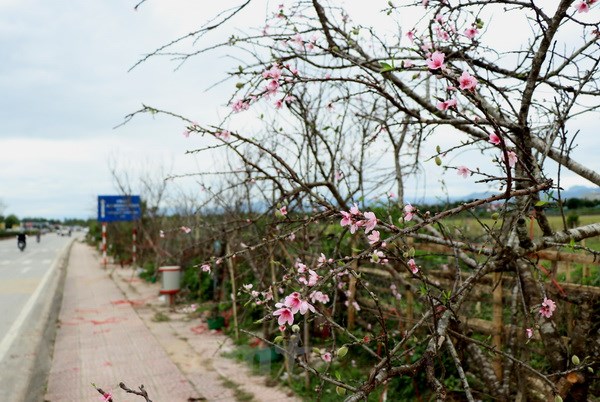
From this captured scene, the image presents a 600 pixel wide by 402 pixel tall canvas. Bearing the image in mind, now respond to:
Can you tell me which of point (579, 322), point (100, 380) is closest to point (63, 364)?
point (100, 380)

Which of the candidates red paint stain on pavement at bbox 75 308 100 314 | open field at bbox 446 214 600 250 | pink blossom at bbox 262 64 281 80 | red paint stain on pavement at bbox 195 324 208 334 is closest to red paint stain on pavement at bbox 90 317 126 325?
red paint stain on pavement at bbox 75 308 100 314

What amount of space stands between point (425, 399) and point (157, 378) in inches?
122

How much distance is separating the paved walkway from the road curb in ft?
0.42

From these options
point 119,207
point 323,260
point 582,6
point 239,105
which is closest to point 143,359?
point 323,260

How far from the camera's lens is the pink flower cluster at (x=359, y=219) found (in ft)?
7.36

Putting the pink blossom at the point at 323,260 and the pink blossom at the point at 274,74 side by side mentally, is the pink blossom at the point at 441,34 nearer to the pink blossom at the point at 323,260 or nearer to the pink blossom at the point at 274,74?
the pink blossom at the point at 274,74

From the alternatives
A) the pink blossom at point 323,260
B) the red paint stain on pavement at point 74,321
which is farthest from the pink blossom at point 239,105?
the red paint stain on pavement at point 74,321

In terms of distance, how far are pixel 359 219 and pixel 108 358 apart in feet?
18.6

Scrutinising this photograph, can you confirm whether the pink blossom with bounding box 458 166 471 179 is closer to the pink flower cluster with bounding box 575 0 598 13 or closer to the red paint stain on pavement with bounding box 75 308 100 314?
the pink flower cluster with bounding box 575 0 598 13

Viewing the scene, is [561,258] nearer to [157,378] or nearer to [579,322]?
[579,322]

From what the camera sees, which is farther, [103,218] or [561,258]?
[103,218]

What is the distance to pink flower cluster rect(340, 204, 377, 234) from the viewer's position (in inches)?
88.3

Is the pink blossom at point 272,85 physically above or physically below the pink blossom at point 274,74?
below

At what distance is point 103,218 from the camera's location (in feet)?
64.2
